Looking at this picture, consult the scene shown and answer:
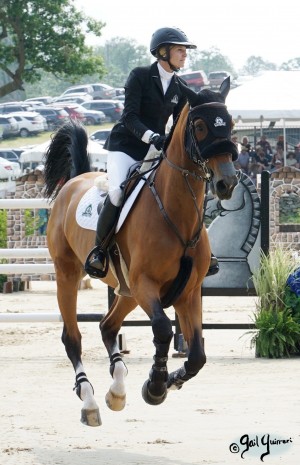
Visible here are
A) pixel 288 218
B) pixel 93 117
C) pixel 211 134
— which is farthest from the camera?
pixel 93 117

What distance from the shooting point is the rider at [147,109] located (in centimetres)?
859

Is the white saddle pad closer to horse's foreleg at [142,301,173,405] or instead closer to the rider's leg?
the rider's leg

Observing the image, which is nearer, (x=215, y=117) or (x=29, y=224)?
(x=215, y=117)

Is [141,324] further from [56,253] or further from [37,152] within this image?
[37,152]

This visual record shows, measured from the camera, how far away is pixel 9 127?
6838cm

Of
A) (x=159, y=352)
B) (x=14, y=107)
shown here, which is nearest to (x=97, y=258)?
(x=159, y=352)

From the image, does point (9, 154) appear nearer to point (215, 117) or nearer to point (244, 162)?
point (244, 162)

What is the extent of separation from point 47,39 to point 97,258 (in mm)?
38426

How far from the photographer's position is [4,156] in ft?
169

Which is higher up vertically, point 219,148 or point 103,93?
point 219,148

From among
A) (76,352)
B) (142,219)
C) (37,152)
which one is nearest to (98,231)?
(142,219)

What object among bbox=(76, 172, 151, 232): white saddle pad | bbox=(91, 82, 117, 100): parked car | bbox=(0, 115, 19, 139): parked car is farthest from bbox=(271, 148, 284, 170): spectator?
bbox=(91, 82, 117, 100): parked car

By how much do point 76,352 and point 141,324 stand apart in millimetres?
3025

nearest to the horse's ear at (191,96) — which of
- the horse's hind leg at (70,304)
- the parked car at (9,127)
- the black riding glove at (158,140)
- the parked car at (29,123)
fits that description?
the black riding glove at (158,140)
